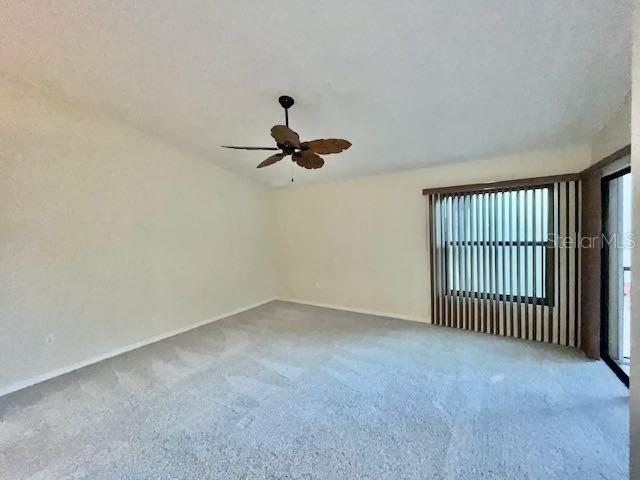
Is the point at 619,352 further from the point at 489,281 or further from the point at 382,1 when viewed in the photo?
the point at 382,1

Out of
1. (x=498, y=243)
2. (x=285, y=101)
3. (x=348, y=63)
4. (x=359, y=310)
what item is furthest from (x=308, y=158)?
(x=359, y=310)

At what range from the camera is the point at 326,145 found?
8.33 ft

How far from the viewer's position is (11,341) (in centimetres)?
285

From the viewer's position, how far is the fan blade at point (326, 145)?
249cm

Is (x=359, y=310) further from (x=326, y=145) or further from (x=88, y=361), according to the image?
(x=88, y=361)

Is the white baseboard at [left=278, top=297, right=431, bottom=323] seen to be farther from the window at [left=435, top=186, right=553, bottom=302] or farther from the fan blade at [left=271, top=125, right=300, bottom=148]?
the fan blade at [left=271, top=125, right=300, bottom=148]

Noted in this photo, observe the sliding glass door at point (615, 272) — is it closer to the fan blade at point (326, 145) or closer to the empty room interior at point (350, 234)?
the empty room interior at point (350, 234)

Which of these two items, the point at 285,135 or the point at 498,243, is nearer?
the point at 285,135

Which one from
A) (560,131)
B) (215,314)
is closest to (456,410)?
(560,131)

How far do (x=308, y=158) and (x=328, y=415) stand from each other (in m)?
2.13

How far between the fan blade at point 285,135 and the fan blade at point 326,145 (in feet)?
0.30

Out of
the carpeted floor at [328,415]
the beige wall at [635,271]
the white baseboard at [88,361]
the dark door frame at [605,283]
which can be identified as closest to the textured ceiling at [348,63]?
the dark door frame at [605,283]

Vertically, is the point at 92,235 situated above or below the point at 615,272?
above

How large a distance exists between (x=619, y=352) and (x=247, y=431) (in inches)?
134
